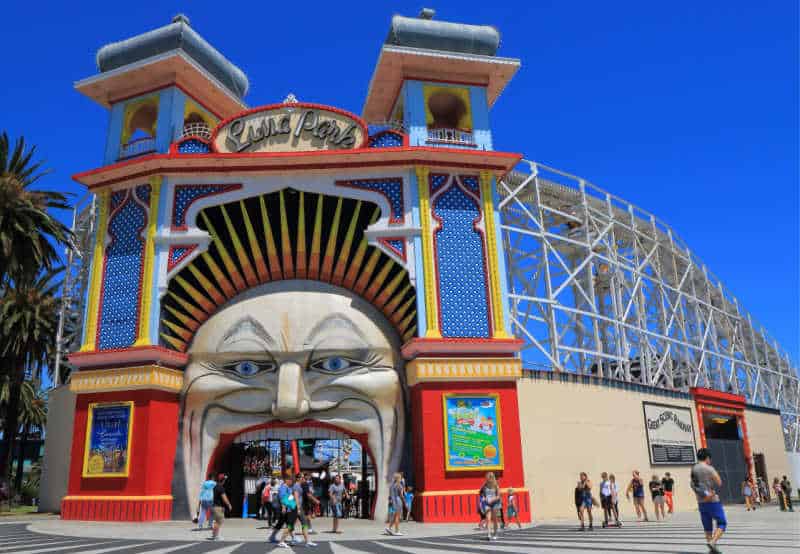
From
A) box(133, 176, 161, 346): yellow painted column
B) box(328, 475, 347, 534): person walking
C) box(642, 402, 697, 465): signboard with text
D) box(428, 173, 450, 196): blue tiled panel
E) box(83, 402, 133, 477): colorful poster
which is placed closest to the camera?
box(328, 475, 347, 534): person walking

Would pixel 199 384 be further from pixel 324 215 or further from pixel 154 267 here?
pixel 324 215

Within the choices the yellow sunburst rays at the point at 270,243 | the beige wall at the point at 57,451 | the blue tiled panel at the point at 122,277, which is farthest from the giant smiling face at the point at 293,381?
the beige wall at the point at 57,451

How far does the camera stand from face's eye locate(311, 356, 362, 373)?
62.7 ft

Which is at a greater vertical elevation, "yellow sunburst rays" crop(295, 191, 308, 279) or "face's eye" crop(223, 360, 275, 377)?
"yellow sunburst rays" crop(295, 191, 308, 279)

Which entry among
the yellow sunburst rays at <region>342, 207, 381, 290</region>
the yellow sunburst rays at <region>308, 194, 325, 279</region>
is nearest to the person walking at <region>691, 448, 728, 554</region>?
the yellow sunburst rays at <region>342, 207, 381, 290</region>

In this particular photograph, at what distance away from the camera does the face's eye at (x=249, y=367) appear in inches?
756

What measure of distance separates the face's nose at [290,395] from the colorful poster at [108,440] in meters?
4.32

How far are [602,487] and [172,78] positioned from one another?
18.5 meters

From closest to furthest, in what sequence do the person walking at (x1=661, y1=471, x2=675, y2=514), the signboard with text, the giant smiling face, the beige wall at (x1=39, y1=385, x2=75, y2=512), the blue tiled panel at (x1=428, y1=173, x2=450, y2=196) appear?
the giant smiling face → the blue tiled panel at (x1=428, y1=173, x2=450, y2=196) → the person walking at (x1=661, y1=471, x2=675, y2=514) → the signboard with text → the beige wall at (x1=39, y1=385, x2=75, y2=512)

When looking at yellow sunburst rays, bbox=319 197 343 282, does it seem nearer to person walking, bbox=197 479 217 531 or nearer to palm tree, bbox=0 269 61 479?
person walking, bbox=197 479 217 531

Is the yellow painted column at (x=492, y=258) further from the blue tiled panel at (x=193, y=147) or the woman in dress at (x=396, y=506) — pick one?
the blue tiled panel at (x=193, y=147)

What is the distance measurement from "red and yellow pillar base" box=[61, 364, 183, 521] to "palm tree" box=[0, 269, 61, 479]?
10394 millimetres

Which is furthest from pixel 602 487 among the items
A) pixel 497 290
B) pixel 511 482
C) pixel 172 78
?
pixel 172 78

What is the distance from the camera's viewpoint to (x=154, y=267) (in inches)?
783
